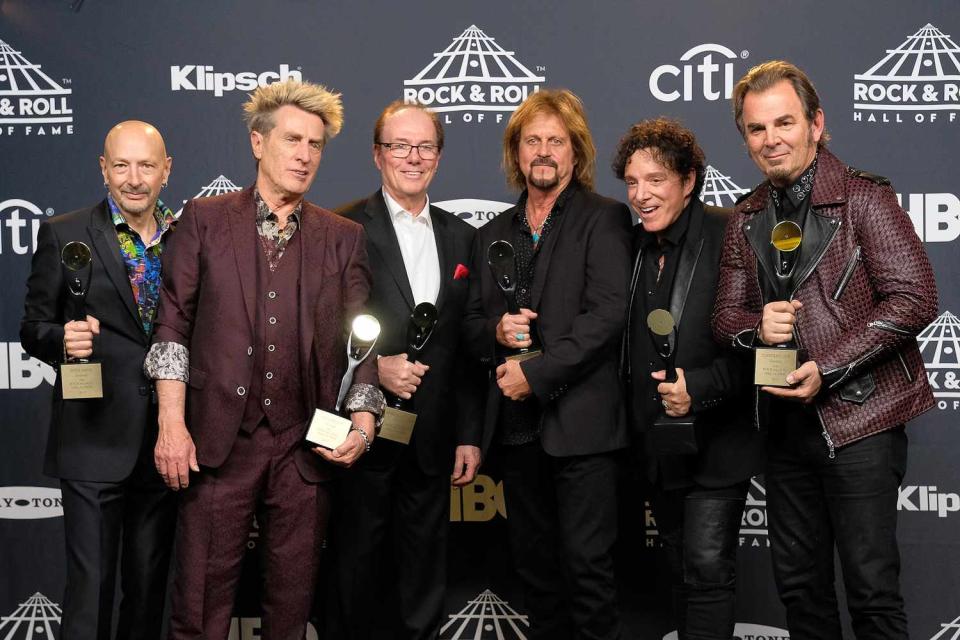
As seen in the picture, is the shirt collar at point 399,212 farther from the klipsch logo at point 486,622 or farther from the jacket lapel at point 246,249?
the klipsch logo at point 486,622

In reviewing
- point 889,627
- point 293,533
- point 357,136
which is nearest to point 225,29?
point 357,136

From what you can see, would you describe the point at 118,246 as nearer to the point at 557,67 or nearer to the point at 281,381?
the point at 281,381

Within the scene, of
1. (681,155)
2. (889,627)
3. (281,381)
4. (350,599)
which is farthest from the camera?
(350,599)

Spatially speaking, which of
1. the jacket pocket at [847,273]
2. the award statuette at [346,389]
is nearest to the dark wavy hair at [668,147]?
the jacket pocket at [847,273]

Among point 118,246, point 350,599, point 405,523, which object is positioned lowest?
point 350,599

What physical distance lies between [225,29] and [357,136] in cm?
70

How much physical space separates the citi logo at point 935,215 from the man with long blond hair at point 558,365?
136 centimetres

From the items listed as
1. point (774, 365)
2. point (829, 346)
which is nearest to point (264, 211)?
point (774, 365)

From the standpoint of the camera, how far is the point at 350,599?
3264mm

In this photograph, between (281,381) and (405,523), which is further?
(405,523)

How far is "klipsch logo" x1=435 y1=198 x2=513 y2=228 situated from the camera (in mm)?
3992

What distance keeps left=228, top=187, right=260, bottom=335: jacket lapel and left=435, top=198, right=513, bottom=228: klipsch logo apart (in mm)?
1313

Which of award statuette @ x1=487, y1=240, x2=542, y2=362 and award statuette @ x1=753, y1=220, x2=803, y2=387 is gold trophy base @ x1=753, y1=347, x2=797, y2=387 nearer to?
award statuette @ x1=753, y1=220, x2=803, y2=387

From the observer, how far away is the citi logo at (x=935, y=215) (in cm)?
379
